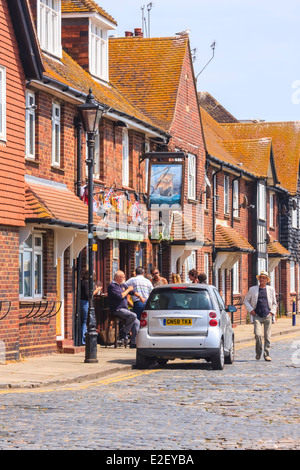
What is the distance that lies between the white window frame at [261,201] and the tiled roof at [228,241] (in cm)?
612

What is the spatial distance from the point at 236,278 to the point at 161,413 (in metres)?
31.4

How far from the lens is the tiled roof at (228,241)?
1534 inches

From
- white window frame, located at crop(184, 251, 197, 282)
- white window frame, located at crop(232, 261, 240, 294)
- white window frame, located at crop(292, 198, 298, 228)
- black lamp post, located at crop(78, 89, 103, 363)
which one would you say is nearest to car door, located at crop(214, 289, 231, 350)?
black lamp post, located at crop(78, 89, 103, 363)

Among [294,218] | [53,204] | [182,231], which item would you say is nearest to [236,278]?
[182,231]

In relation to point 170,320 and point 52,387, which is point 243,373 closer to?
point 170,320

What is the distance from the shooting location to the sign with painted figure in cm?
2908

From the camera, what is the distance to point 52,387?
1578 cm

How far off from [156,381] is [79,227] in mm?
5801

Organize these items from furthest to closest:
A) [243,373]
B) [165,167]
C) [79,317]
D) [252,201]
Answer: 1. [252,201]
2. [165,167]
3. [79,317]
4. [243,373]

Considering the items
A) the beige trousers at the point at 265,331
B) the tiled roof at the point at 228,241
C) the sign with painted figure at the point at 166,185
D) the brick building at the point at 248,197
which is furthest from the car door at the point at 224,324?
the tiled roof at the point at 228,241

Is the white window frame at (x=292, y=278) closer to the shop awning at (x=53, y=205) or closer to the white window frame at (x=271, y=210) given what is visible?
the white window frame at (x=271, y=210)

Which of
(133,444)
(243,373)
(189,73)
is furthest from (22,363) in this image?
(189,73)

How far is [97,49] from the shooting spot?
1152 inches

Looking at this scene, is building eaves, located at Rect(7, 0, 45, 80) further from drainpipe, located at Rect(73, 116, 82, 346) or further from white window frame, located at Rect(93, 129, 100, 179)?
white window frame, located at Rect(93, 129, 100, 179)
